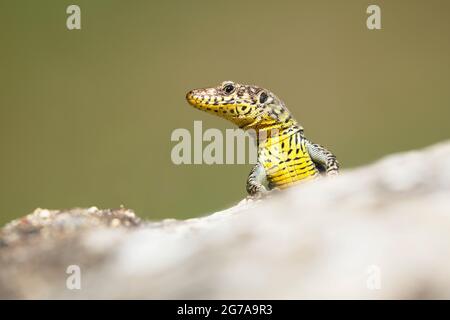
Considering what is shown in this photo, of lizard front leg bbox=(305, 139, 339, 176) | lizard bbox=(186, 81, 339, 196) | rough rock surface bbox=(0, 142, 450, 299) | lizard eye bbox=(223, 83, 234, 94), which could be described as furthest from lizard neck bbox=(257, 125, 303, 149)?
rough rock surface bbox=(0, 142, 450, 299)

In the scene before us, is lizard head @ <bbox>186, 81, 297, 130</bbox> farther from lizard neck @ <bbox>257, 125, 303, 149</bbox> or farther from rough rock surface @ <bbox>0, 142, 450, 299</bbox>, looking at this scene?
rough rock surface @ <bbox>0, 142, 450, 299</bbox>

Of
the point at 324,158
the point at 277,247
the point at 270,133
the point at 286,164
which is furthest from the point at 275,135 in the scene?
the point at 277,247

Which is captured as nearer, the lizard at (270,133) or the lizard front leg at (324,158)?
the lizard front leg at (324,158)

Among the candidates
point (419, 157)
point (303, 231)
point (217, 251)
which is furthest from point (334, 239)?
point (419, 157)

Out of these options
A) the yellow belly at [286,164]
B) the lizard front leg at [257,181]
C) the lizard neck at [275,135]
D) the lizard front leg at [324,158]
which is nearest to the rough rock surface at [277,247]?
the lizard front leg at [257,181]

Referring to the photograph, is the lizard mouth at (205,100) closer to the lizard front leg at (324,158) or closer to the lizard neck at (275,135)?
the lizard neck at (275,135)

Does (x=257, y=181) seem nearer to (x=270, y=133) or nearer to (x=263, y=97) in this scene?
(x=270, y=133)

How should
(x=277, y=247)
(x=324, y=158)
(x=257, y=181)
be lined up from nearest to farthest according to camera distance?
(x=277, y=247), (x=257, y=181), (x=324, y=158)
